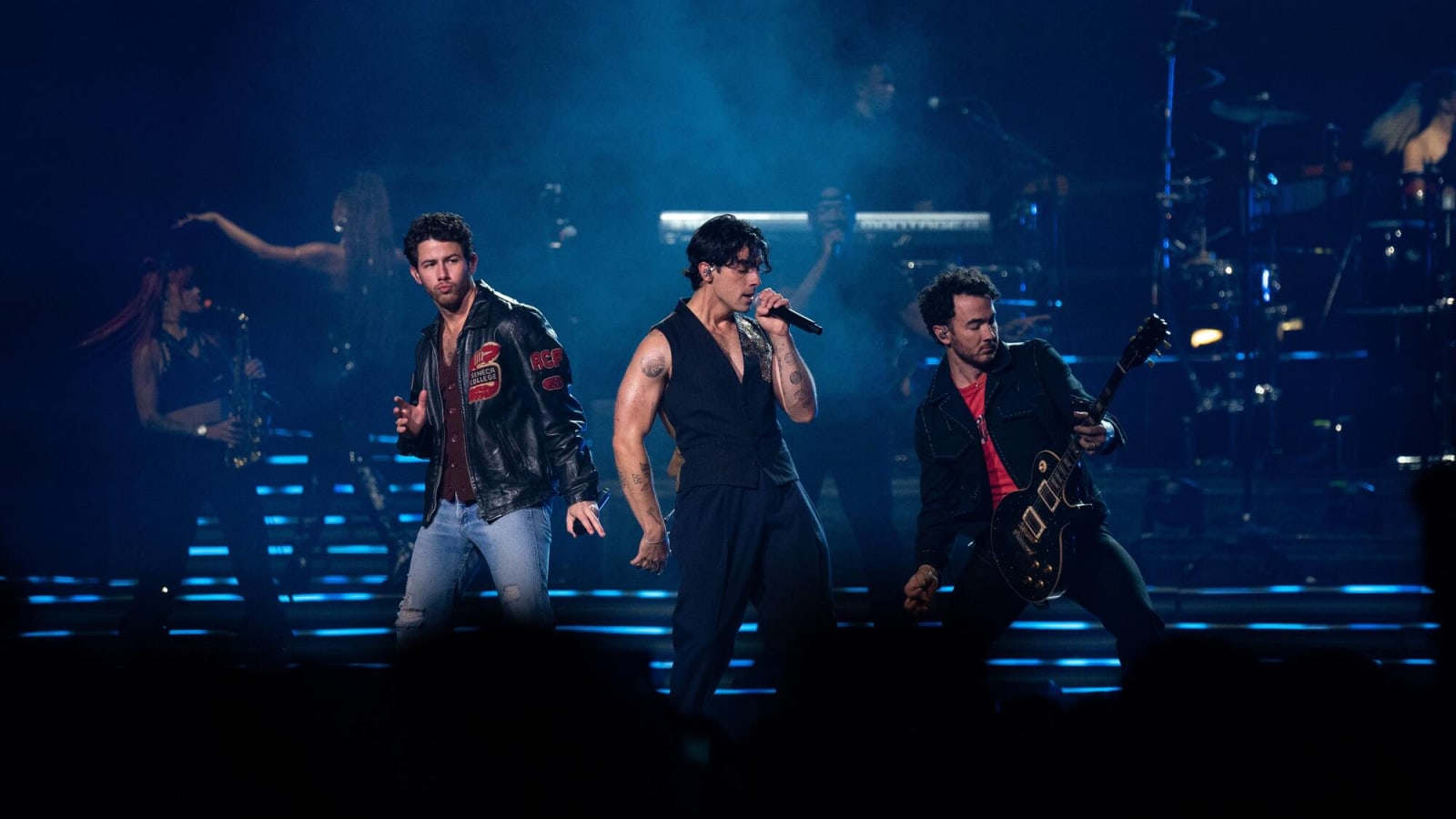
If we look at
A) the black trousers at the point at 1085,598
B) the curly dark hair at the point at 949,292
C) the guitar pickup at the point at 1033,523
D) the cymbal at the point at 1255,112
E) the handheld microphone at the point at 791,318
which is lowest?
the black trousers at the point at 1085,598

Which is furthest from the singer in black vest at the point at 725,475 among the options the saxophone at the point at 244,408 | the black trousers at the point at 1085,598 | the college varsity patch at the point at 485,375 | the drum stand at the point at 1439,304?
the drum stand at the point at 1439,304

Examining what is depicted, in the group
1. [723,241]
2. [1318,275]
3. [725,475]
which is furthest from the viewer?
[1318,275]

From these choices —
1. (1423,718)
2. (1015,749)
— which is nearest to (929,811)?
(1015,749)

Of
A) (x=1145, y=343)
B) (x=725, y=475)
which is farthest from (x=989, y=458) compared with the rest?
(x=725, y=475)

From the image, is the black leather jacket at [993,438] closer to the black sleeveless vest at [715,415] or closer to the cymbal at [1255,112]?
the black sleeveless vest at [715,415]

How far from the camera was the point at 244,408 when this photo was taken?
7.37 m

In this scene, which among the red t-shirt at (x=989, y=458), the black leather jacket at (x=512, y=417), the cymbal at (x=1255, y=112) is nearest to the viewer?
the black leather jacket at (x=512, y=417)

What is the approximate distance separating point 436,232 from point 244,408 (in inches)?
116

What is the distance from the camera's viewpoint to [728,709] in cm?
587

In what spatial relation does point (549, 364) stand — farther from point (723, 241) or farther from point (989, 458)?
point (989, 458)

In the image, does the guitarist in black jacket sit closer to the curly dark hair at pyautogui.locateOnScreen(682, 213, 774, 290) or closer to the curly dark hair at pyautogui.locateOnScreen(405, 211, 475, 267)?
the curly dark hair at pyautogui.locateOnScreen(682, 213, 774, 290)

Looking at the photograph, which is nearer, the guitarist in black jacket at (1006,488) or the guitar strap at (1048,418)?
the guitarist in black jacket at (1006,488)

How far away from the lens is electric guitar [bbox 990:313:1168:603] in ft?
16.4

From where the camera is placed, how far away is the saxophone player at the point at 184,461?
6.77 meters
